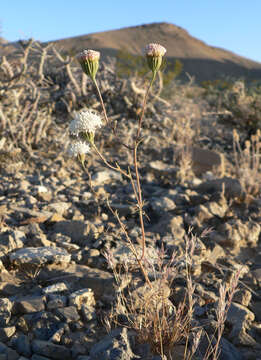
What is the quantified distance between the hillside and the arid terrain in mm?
42705

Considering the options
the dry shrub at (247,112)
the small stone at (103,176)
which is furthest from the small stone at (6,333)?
the dry shrub at (247,112)

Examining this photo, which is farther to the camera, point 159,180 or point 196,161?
point 196,161

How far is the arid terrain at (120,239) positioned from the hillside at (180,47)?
4270cm

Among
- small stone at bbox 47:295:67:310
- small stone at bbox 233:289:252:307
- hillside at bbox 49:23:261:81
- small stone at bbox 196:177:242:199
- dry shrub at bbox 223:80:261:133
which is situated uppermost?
hillside at bbox 49:23:261:81

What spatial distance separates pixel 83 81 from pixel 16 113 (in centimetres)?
123

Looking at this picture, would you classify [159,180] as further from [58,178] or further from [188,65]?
[188,65]

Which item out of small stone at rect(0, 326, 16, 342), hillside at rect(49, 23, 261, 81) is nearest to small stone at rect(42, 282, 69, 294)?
small stone at rect(0, 326, 16, 342)

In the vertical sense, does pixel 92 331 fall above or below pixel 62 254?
below

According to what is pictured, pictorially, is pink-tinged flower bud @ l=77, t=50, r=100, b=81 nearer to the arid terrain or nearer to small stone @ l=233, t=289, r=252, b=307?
the arid terrain

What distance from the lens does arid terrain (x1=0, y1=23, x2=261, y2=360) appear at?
1637 millimetres

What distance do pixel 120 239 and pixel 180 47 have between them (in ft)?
201

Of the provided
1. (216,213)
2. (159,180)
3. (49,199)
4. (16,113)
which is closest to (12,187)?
(49,199)

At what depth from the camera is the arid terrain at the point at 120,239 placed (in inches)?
64.4

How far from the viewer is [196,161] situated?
15.2ft
